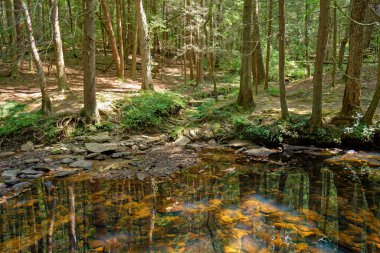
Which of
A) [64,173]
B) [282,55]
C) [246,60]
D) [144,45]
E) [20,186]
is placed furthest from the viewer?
[144,45]

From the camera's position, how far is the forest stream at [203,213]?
5.00 metres

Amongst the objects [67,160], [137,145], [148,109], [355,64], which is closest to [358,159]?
[355,64]

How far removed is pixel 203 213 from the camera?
20.0 ft

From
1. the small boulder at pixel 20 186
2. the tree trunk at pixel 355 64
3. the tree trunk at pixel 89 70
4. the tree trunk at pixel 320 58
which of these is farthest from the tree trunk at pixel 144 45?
the tree trunk at pixel 355 64

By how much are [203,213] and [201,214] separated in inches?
2.5

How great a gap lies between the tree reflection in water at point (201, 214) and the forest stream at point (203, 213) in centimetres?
2

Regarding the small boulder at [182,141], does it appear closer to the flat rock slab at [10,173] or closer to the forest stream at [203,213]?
the forest stream at [203,213]

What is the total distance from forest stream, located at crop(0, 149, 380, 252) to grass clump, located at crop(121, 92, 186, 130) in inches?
159

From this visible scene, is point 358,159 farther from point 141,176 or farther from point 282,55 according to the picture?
point 141,176

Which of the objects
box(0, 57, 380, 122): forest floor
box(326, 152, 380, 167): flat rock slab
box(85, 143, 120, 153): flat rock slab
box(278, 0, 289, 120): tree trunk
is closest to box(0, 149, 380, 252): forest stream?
box(326, 152, 380, 167): flat rock slab

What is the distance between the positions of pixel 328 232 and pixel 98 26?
28.5 m

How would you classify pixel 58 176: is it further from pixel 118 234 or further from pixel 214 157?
pixel 214 157

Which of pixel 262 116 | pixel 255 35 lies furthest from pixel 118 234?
pixel 255 35

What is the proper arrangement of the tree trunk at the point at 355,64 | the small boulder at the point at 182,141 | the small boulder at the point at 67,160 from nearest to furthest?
1. the small boulder at the point at 67,160
2. the tree trunk at the point at 355,64
3. the small boulder at the point at 182,141
